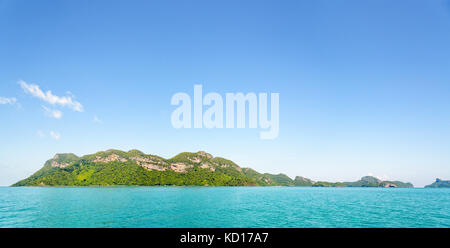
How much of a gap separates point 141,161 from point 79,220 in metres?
181

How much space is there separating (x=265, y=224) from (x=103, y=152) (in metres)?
211

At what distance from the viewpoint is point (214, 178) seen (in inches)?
7495

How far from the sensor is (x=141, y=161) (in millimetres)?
188875

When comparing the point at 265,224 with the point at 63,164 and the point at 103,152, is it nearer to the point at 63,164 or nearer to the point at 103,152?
the point at 103,152
